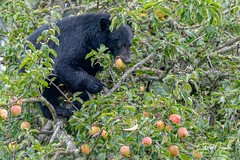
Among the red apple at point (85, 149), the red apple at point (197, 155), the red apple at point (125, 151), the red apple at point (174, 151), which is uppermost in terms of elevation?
the red apple at point (125, 151)

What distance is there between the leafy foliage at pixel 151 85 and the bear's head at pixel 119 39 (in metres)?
0.12

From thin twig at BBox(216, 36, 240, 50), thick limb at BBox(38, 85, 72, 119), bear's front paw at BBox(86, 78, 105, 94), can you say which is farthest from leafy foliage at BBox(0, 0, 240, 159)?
thick limb at BBox(38, 85, 72, 119)

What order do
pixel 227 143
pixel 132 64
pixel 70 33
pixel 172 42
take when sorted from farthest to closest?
pixel 70 33 < pixel 132 64 < pixel 172 42 < pixel 227 143

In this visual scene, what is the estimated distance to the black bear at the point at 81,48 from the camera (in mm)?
5301

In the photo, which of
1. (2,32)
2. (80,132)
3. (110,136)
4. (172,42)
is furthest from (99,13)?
(110,136)

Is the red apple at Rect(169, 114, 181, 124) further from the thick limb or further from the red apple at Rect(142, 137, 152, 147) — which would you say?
the thick limb

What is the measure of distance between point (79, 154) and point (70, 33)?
194cm

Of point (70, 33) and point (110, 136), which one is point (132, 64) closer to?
point (70, 33)

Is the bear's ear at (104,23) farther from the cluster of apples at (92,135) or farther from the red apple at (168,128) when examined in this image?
the red apple at (168,128)

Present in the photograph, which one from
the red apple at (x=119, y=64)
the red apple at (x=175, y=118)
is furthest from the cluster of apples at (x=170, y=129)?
the red apple at (x=119, y=64)

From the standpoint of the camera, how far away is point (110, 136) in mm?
3600

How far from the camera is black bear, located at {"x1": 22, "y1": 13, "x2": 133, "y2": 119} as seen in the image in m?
5.30

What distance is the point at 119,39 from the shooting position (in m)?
5.39

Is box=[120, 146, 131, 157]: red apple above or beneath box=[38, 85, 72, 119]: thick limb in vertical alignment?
above
